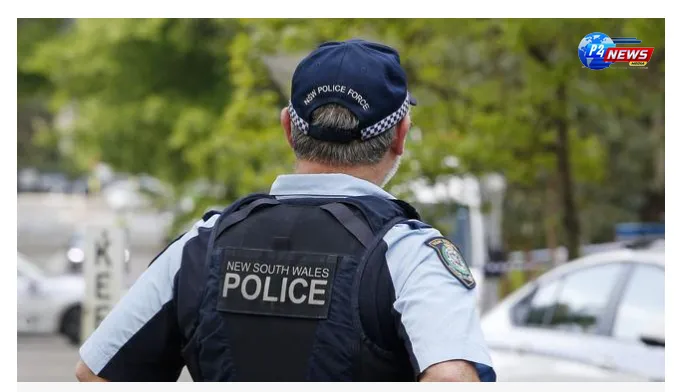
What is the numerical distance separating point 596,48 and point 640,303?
7.12ft

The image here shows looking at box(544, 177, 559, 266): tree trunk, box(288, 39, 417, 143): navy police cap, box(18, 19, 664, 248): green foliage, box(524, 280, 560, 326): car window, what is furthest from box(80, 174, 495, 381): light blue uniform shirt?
box(544, 177, 559, 266): tree trunk

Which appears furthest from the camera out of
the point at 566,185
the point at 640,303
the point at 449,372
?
the point at 566,185

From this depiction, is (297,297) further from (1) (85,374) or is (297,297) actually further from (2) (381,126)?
(1) (85,374)

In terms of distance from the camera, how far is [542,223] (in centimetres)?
1498

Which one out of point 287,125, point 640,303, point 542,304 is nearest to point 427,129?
point 542,304

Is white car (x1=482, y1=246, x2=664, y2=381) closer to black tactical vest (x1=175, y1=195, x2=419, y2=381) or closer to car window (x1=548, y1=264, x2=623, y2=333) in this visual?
car window (x1=548, y1=264, x2=623, y2=333)

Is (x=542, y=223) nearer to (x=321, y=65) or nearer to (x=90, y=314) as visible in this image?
(x=90, y=314)

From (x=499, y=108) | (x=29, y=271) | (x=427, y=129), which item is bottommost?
(x=29, y=271)

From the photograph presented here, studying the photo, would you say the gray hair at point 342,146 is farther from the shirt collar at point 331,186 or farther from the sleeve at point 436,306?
the sleeve at point 436,306

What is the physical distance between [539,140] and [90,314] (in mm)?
3334

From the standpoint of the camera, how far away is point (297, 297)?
2.19 metres

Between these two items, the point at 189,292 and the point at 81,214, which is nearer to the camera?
the point at 189,292

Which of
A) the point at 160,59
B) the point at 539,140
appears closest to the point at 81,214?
the point at 160,59
